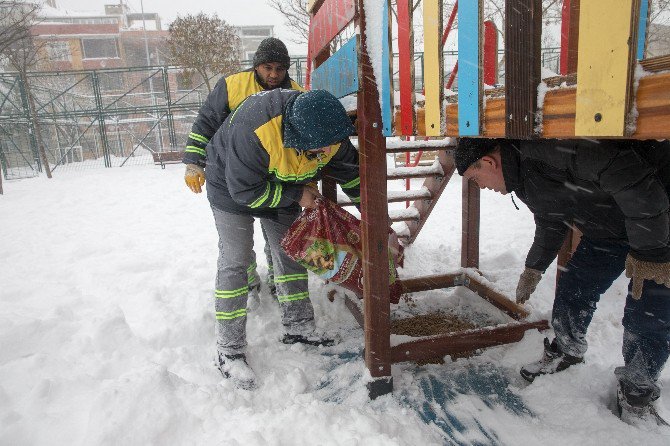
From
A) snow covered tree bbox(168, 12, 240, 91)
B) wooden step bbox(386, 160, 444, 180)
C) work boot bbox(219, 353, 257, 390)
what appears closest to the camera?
work boot bbox(219, 353, 257, 390)

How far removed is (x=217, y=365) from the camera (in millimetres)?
2662

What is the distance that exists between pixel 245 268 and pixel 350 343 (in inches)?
38.0

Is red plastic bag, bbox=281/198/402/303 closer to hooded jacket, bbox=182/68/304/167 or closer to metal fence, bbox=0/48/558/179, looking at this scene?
hooded jacket, bbox=182/68/304/167

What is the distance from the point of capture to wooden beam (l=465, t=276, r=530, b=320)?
3.09m

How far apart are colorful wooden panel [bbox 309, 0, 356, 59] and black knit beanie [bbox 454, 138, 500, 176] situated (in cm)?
87

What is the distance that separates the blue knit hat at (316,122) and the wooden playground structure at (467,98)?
0.41 ft

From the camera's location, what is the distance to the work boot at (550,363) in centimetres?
251

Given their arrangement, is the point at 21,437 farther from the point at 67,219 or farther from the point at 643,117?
the point at 67,219

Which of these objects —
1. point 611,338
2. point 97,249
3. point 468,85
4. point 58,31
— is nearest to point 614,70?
point 468,85

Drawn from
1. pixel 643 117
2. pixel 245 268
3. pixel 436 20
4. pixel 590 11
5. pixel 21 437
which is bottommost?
pixel 21 437

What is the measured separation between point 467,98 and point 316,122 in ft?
2.77

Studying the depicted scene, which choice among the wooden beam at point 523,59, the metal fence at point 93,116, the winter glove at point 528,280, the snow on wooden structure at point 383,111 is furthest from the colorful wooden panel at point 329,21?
the metal fence at point 93,116

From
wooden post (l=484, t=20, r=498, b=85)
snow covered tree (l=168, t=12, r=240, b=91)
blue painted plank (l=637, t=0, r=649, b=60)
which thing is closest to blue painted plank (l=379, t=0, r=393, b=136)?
blue painted plank (l=637, t=0, r=649, b=60)

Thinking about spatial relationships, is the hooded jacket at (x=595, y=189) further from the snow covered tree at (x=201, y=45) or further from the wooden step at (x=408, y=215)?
the snow covered tree at (x=201, y=45)
